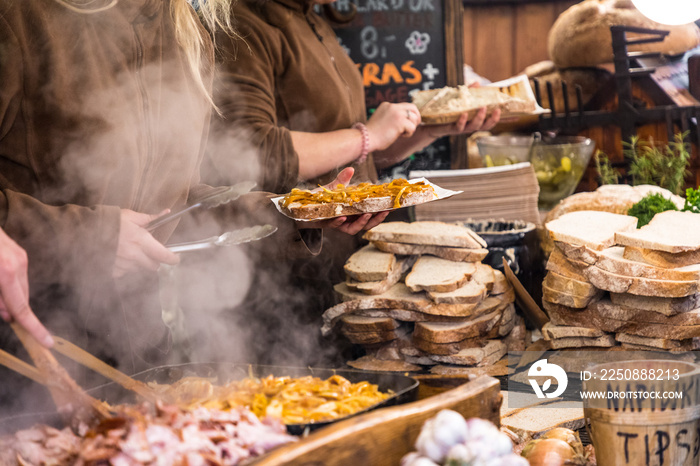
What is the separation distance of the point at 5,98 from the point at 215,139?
1394mm

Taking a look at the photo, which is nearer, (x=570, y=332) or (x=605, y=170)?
(x=570, y=332)

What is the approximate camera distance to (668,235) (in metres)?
2.89

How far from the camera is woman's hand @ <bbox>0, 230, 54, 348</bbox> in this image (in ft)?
4.27

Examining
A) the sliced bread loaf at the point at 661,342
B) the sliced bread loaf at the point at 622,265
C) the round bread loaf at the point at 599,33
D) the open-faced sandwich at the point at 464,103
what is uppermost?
the round bread loaf at the point at 599,33

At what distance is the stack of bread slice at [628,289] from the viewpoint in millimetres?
2668

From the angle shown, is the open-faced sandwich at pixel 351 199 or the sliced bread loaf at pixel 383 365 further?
the sliced bread loaf at pixel 383 365

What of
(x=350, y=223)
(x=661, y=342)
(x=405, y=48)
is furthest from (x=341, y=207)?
(x=405, y=48)

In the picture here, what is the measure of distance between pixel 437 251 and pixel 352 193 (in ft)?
2.47

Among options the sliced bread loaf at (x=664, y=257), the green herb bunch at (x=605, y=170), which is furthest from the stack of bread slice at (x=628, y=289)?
the green herb bunch at (x=605, y=170)

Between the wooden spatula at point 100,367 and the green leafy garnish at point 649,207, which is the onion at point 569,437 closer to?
the wooden spatula at point 100,367

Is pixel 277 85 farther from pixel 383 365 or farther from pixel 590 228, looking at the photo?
pixel 590 228

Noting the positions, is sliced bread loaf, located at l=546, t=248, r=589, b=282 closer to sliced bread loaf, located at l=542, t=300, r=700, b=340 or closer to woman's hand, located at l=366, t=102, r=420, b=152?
sliced bread loaf, located at l=542, t=300, r=700, b=340

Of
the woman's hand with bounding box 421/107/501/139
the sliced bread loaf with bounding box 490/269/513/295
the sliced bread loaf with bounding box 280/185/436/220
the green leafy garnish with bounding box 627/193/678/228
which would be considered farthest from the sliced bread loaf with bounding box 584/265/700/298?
the woman's hand with bounding box 421/107/501/139

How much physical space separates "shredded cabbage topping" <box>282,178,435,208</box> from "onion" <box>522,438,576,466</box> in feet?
3.53
